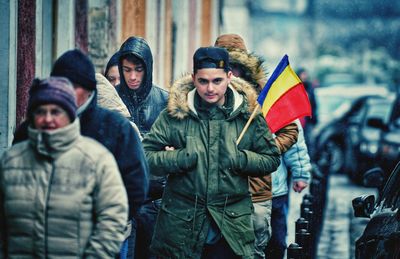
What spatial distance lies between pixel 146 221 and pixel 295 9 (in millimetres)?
77509

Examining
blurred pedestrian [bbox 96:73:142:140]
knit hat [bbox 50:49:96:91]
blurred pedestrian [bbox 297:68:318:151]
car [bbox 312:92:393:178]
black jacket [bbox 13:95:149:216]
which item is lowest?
car [bbox 312:92:393:178]

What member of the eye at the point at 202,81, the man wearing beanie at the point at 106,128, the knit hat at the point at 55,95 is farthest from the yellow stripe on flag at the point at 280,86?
the knit hat at the point at 55,95

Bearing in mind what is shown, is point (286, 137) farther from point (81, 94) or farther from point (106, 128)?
point (81, 94)

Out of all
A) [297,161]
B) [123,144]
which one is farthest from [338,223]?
[123,144]

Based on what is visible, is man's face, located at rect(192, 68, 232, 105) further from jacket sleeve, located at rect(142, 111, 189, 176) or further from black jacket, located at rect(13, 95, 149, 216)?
black jacket, located at rect(13, 95, 149, 216)

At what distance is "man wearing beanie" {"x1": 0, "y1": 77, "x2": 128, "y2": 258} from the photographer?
229 inches

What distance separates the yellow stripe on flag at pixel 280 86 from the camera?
9242 mm

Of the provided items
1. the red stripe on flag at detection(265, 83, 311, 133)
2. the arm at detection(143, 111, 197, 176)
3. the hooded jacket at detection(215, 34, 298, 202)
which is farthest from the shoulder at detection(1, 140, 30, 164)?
the red stripe on flag at detection(265, 83, 311, 133)

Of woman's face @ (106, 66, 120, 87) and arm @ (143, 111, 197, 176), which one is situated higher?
woman's face @ (106, 66, 120, 87)

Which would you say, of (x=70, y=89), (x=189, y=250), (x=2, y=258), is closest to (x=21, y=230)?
(x=2, y=258)

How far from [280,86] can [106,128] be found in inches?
114

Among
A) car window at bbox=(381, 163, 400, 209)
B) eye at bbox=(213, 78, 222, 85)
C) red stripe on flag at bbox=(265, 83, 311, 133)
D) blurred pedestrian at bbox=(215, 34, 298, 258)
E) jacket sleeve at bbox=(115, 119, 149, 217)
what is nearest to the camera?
jacket sleeve at bbox=(115, 119, 149, 217)

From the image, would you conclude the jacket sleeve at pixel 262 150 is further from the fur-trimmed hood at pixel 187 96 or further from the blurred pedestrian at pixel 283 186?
the blurred pedestrian at pixel 283 186

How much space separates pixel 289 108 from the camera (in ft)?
30.7
